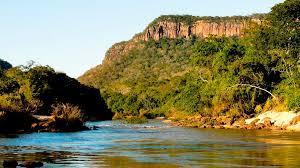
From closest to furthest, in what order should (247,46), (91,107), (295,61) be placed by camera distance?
(295,61)
(247,46)
(91,107)

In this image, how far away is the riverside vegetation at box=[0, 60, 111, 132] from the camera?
52.2m

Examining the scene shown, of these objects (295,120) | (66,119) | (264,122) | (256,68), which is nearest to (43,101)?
(66,119)

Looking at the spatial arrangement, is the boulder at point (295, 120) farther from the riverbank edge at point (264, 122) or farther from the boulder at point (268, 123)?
the boulder at point (268, 123)

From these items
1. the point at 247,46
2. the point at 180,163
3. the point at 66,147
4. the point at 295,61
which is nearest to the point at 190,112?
the point at 247,46

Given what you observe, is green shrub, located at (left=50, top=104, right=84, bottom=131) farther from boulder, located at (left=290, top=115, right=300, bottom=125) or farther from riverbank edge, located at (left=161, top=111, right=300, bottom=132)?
boulder, located at (left=290, top=115, right=300, bottom=125)

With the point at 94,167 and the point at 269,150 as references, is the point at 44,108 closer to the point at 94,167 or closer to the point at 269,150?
the point at 269,150

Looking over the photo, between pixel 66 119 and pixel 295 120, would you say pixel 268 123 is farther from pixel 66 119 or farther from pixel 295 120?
pixel 66 119

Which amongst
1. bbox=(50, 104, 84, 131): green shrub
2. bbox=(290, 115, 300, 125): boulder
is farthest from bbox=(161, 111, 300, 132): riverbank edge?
bbox=(50, 104, 84, 131): green shrub

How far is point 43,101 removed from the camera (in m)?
88.4

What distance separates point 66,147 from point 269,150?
12.1 meters

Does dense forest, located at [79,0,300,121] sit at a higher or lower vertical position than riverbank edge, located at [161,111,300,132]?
higher

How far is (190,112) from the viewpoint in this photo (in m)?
89.2

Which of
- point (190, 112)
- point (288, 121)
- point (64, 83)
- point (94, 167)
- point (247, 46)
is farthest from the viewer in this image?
point (64, 83)

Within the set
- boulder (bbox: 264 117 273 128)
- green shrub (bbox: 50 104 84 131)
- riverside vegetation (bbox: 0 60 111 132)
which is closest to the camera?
riverside vegetation (bbox: 0 60 111 132)
